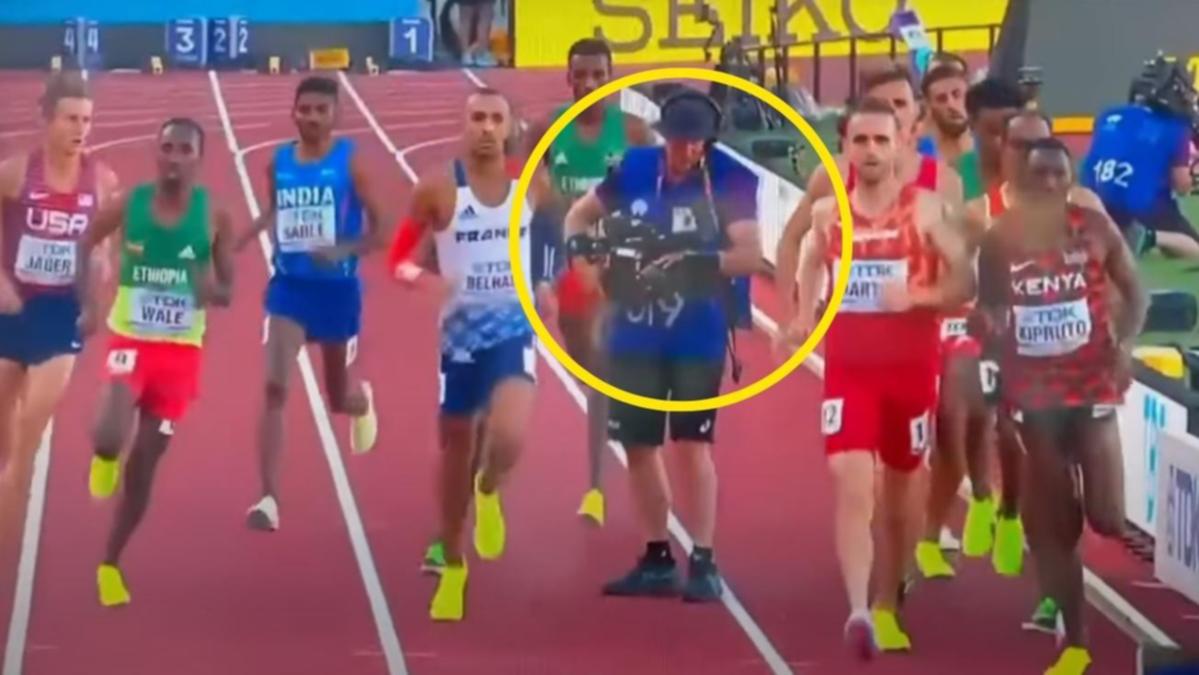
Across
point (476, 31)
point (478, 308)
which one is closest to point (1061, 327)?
point (478, 308)

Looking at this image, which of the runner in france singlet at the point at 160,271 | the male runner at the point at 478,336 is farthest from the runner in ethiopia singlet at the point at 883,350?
the runner in france singlet at the point at 160,271

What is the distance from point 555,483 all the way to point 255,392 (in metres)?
0.47

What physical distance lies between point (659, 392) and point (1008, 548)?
1.93 ft

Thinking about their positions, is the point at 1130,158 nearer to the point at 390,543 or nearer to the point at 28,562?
the point at 390,543

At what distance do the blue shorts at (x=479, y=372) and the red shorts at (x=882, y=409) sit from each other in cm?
45

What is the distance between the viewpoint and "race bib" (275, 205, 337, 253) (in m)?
4.84

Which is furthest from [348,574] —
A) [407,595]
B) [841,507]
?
[841,507]

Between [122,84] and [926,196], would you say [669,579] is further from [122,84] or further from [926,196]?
[122,84]

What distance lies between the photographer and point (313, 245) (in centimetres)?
485

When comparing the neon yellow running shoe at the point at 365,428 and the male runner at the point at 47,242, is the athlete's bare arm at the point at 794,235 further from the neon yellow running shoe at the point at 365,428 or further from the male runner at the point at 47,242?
the male runner at the point at 47,242

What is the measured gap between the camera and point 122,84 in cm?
477

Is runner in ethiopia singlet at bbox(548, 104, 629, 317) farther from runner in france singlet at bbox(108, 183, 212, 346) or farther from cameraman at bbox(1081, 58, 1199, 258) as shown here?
cameraman at bbox(1081, 58, 1199, 258)

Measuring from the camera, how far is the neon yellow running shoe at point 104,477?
4.88m

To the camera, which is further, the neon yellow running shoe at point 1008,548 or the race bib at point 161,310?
the neon yellow running shoe at point 1008,548
